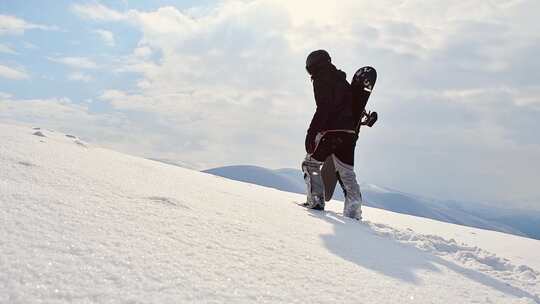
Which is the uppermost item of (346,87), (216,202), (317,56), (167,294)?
(317,56)

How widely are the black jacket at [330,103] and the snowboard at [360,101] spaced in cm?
12

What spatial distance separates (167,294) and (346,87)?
412cm

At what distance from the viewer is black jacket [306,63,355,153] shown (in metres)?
4.82

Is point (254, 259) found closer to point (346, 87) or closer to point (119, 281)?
point (119, 281)

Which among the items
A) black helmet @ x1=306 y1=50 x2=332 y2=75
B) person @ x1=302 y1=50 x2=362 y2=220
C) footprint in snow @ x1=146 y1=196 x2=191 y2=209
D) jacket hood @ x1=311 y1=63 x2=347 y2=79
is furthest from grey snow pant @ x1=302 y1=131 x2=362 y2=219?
footprint in snow @ x1=146 y1=196 x2=191 y2=209

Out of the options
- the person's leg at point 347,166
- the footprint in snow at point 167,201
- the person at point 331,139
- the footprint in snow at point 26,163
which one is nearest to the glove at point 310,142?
the person at point 331,139

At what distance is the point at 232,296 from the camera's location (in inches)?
51.6

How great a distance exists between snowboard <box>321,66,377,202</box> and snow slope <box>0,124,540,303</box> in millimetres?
2128

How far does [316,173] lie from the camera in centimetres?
485

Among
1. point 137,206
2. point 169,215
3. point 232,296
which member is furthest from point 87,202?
point 232,296

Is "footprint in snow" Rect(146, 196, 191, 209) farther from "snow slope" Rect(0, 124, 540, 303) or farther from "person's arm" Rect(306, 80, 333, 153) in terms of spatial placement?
"person's arm" Rect(306, 80, 333, 153)

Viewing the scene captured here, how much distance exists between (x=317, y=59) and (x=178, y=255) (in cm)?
386

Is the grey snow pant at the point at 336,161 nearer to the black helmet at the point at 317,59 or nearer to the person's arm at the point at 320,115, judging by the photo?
the person's arm at the point at 320,115

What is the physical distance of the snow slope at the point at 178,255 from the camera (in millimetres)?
1218
